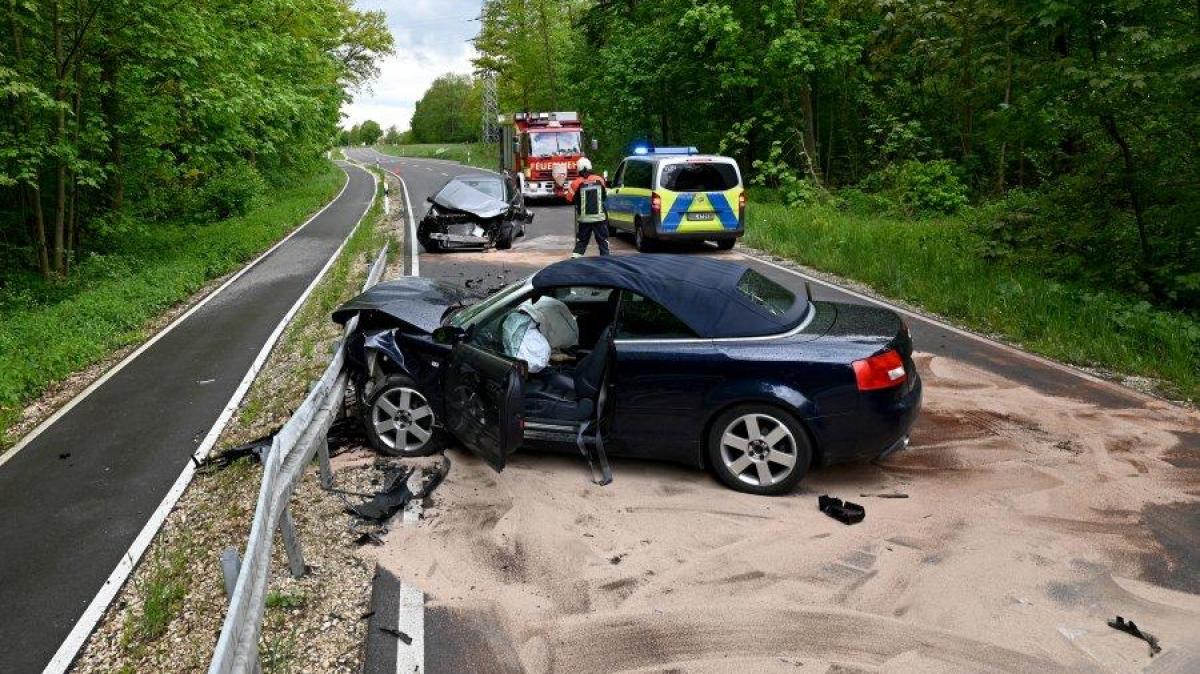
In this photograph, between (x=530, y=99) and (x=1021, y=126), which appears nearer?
(x=1021, y=126)

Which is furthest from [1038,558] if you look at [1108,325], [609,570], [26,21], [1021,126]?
[26,21]

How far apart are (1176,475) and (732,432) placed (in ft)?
9.57

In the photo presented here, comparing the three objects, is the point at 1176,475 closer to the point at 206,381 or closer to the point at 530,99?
the point at 206,381

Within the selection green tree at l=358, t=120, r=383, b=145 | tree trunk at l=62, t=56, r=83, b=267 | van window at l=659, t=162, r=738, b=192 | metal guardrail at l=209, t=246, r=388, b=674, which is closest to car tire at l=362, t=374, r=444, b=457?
metal guardrail at l=209, t=246, r=388, b=674

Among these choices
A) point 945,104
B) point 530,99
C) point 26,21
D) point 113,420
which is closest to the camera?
point 113,420

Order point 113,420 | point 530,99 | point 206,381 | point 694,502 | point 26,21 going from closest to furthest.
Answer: point 694,502, point 113,420, point 206,381, point 26,21, point 530,99

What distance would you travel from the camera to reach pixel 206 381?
10156 mm

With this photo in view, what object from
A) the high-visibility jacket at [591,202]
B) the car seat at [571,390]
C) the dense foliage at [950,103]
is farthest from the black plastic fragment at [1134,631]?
the high-visibility jacket at [591,202]

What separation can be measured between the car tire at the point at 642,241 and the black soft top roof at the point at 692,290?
1068 cm

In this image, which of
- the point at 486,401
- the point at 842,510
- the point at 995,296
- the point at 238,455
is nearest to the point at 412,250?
the point at 238,455

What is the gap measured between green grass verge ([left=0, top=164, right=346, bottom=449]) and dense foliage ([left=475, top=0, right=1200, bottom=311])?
41.0 feet

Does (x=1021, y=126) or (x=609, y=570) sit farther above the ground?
(x=1021, y=126)

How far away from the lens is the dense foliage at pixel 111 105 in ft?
52.6

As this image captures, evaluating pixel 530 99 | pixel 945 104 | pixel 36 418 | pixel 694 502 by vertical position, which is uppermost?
pixel 530 99
